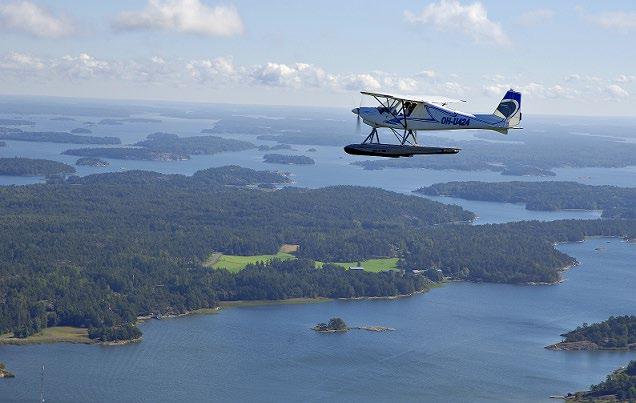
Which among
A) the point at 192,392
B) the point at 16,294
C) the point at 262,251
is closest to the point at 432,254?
the point at 262,251

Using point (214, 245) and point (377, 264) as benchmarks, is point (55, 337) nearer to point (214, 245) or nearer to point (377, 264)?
point (214, 245)

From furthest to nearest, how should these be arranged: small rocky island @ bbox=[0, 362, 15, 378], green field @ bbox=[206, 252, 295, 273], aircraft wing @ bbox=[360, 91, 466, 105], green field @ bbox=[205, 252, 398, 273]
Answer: green field @ bbox=[205, 252, 398, 273] < green field @ bbox=[206, 252, 295, 273] < small rocky island @ bbox=[0, 362, 15, 378] < aircraft wing @ bbox=[360, 91, 466, 105]

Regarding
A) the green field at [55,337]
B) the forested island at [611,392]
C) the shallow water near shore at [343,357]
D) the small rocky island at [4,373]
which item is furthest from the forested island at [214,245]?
the forested island at [611,392]

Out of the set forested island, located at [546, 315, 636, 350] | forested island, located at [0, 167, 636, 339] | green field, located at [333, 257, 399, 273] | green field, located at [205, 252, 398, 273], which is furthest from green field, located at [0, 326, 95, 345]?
green field, located at [333, 257, 399, 273]

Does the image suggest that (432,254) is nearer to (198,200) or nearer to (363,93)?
(198,200)

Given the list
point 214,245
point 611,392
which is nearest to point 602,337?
point 611,392

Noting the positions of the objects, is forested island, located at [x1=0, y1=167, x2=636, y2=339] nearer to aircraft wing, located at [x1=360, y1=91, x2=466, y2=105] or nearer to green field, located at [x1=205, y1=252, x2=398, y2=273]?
green field, located at [x1=205, y1=252, x2=398, y2=273]
